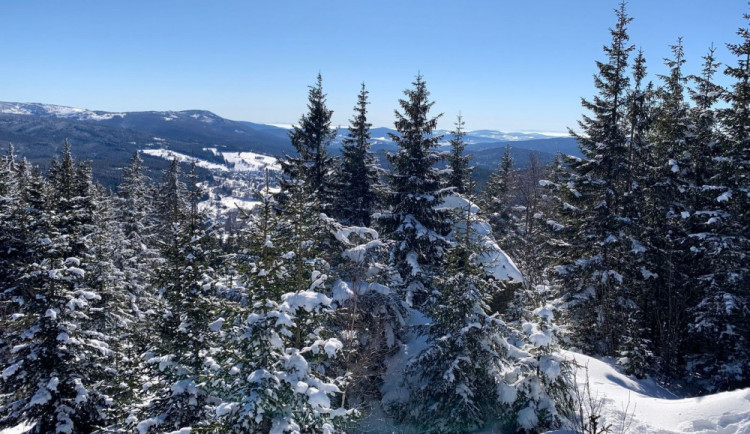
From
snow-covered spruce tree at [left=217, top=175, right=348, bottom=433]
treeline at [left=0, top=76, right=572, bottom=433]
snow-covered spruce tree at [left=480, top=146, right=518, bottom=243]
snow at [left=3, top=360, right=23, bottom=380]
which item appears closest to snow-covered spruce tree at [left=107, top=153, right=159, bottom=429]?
treeline at [left=0, top=76, right=572, bottom=433]

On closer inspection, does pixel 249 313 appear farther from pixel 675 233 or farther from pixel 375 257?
pixel 675 233

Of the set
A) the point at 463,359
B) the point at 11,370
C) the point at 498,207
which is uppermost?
the point at 498,207

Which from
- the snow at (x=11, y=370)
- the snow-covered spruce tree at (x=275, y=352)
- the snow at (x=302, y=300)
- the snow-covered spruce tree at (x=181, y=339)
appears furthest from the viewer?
the snow at (x=11, y=370)

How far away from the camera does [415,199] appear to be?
61.5 feet

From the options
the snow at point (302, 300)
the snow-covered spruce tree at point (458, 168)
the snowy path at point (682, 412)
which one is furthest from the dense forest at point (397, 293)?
the snow-covered spruce tree at point (458, 168)

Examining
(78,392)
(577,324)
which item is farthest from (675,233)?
(78,392)

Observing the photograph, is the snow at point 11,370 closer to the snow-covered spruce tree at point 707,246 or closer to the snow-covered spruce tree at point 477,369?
the snow-covered spruce tree at point 477,369

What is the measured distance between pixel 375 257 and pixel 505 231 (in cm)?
2096

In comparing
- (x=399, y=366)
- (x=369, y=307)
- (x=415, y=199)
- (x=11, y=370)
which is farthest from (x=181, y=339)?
(x=415, y=199)

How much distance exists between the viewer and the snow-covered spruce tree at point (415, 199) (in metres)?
18.8

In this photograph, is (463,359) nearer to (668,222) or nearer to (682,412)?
(682,412)

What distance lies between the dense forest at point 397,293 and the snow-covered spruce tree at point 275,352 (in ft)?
0.17

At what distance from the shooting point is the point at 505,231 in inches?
1356

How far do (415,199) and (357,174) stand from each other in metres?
4.43
